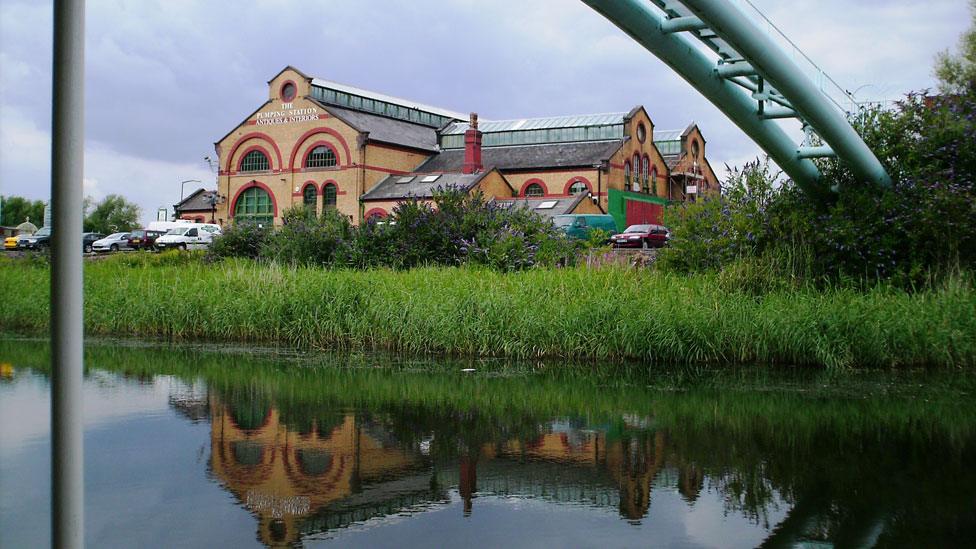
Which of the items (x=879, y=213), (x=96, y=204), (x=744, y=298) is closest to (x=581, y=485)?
(x=744, y=298)

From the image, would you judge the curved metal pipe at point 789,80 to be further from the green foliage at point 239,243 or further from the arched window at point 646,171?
the arched window at point 646,171

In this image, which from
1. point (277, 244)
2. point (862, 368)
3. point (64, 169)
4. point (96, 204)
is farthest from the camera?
point (96, 204)

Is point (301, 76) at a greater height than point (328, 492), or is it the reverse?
point (301, 76)

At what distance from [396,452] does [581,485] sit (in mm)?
1524

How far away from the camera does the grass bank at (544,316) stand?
38.7ft

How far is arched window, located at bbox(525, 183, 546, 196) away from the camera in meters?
48.2

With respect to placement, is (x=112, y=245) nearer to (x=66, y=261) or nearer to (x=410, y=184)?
(x=410, y=184)

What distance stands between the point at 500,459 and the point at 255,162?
47.9 m

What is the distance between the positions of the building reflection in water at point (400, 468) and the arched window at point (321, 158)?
42061 millimetres

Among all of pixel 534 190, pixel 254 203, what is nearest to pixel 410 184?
pixel 534 190

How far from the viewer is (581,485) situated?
5535 millimetres

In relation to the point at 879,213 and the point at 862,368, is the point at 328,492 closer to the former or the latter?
the point at 862,368

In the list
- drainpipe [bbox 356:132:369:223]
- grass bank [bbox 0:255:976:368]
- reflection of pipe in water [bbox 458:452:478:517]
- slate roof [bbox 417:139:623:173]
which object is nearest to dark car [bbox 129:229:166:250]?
drainpipe [bbox 356:132:369:223]

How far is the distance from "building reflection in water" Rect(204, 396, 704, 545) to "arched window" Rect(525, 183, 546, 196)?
41.2 meters
